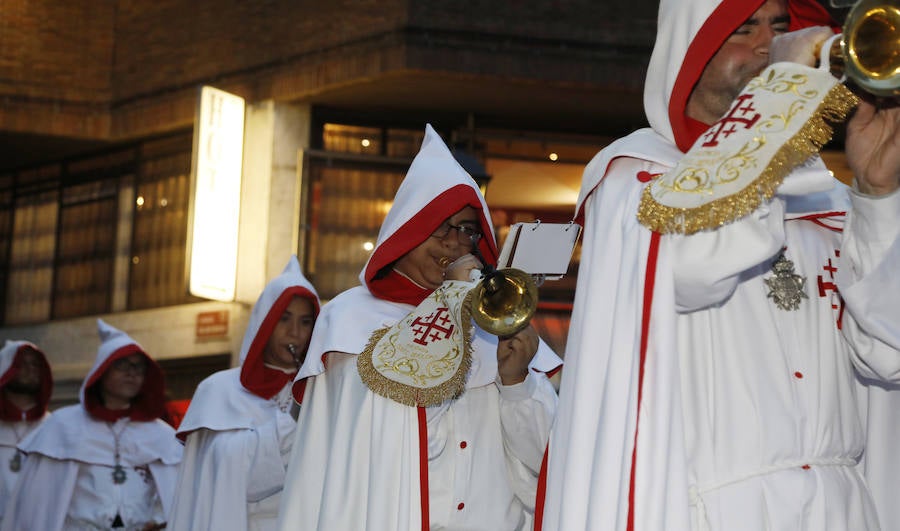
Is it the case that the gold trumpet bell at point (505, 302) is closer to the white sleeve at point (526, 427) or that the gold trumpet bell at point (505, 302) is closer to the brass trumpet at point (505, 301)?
the brass trumpet at point (505, 301)

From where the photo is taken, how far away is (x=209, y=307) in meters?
18.3

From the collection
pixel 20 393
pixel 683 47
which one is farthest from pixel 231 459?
pixel 20 393

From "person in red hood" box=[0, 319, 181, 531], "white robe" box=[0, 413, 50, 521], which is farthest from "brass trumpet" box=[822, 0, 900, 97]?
"white robe" box=[0, 413, 50, 521]

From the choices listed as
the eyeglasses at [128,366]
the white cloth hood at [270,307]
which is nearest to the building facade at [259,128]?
the eyeglasses at [128,366]

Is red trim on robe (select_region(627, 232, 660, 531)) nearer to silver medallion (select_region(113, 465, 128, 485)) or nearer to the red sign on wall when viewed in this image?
silver medallion (select_region(113, 465, 128, 485))

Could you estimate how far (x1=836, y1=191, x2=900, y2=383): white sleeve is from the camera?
3932mm

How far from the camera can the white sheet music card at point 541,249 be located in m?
5.14

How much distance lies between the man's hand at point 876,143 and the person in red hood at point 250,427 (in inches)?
195

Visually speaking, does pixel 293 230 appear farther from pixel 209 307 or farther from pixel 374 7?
pixel 374 7

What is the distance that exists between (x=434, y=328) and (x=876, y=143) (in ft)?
8.97

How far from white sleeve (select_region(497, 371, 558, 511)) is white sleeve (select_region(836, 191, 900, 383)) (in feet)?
6.63

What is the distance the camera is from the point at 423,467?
20.2 ft

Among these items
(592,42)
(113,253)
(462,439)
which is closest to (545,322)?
(592,42)

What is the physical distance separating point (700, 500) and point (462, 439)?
253 centimetres
